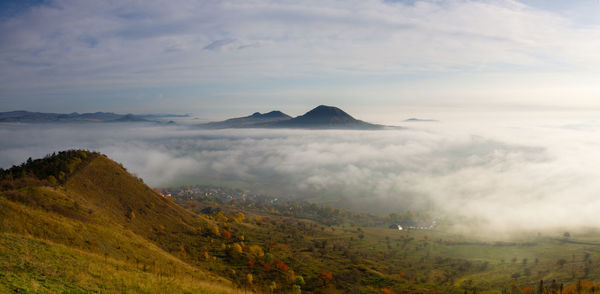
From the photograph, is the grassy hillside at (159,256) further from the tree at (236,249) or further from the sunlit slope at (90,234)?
the tree at (236,249)

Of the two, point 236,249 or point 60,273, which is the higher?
point 60,273

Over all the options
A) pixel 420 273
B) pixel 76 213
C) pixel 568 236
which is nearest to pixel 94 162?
pixel 76 213

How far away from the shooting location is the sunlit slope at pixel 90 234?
17594mm

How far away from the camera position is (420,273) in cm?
11394

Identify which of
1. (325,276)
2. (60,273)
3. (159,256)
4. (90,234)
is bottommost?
(325,276)

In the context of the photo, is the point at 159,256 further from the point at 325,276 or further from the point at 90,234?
the point at 325,276

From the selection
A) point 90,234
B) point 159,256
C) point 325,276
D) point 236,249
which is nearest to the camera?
point 90,234

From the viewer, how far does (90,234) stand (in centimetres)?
3131

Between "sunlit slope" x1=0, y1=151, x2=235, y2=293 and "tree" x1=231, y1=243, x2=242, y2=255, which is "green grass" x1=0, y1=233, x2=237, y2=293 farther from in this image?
"tree" x1=231, y1=243, x2=242, y2=255

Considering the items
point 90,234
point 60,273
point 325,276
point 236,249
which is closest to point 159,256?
point 90,234

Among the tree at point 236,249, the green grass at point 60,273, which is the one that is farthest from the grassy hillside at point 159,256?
the tree at point 236,249

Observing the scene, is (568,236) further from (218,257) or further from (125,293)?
(125,293)

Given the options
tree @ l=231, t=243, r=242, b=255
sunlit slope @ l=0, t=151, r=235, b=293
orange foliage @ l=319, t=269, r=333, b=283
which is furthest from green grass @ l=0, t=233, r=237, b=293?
orange foliage @ l=319, t=269, r=333, b=283

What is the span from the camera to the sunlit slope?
17594 millimetres
